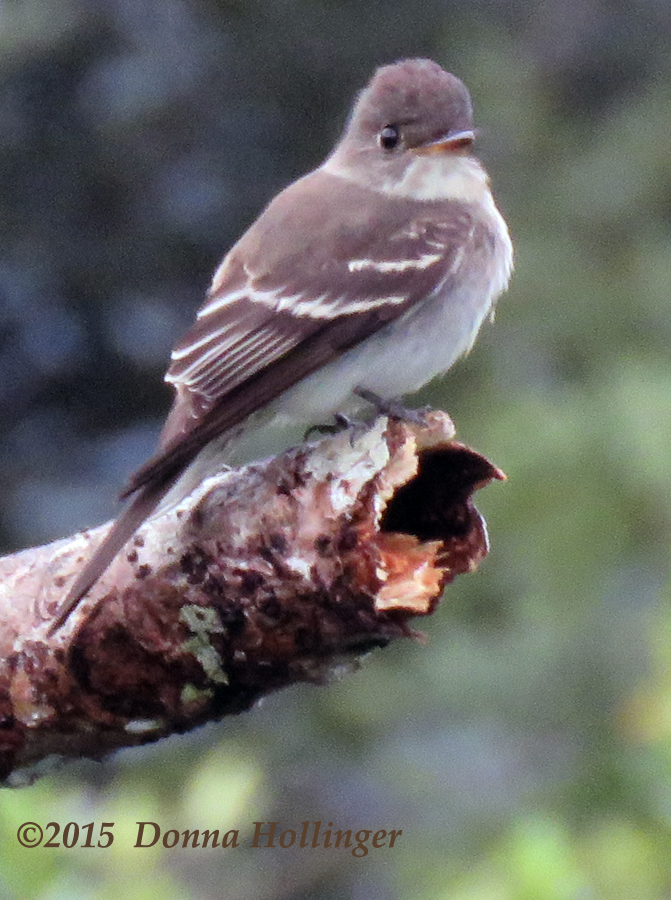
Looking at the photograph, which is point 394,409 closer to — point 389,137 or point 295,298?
point 295,298

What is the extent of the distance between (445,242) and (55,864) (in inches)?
61.3

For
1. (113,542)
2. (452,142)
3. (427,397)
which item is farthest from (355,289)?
(427,397)

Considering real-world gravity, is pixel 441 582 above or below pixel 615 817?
above

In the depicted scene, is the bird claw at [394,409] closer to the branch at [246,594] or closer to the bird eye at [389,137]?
the branch at [246,594]

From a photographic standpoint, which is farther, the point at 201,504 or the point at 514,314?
the point at 514,314

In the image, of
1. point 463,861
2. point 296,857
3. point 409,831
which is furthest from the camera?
point 296,857

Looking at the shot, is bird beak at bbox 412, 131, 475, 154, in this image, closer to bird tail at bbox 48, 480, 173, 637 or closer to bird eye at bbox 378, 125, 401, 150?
bird eye at bbox 378, 125, 401, 150

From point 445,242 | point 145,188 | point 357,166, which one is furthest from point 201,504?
point 145,188

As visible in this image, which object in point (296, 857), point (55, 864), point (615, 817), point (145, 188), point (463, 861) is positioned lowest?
point (296, 857)

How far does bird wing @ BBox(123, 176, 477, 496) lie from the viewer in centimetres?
338

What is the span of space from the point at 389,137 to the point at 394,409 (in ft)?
3.41

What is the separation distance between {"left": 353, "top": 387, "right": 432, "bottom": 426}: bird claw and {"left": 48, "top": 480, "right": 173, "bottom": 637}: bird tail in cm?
44

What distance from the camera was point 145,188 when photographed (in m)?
5.41

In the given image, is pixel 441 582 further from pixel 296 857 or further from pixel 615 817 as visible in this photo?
pixel 296 857
